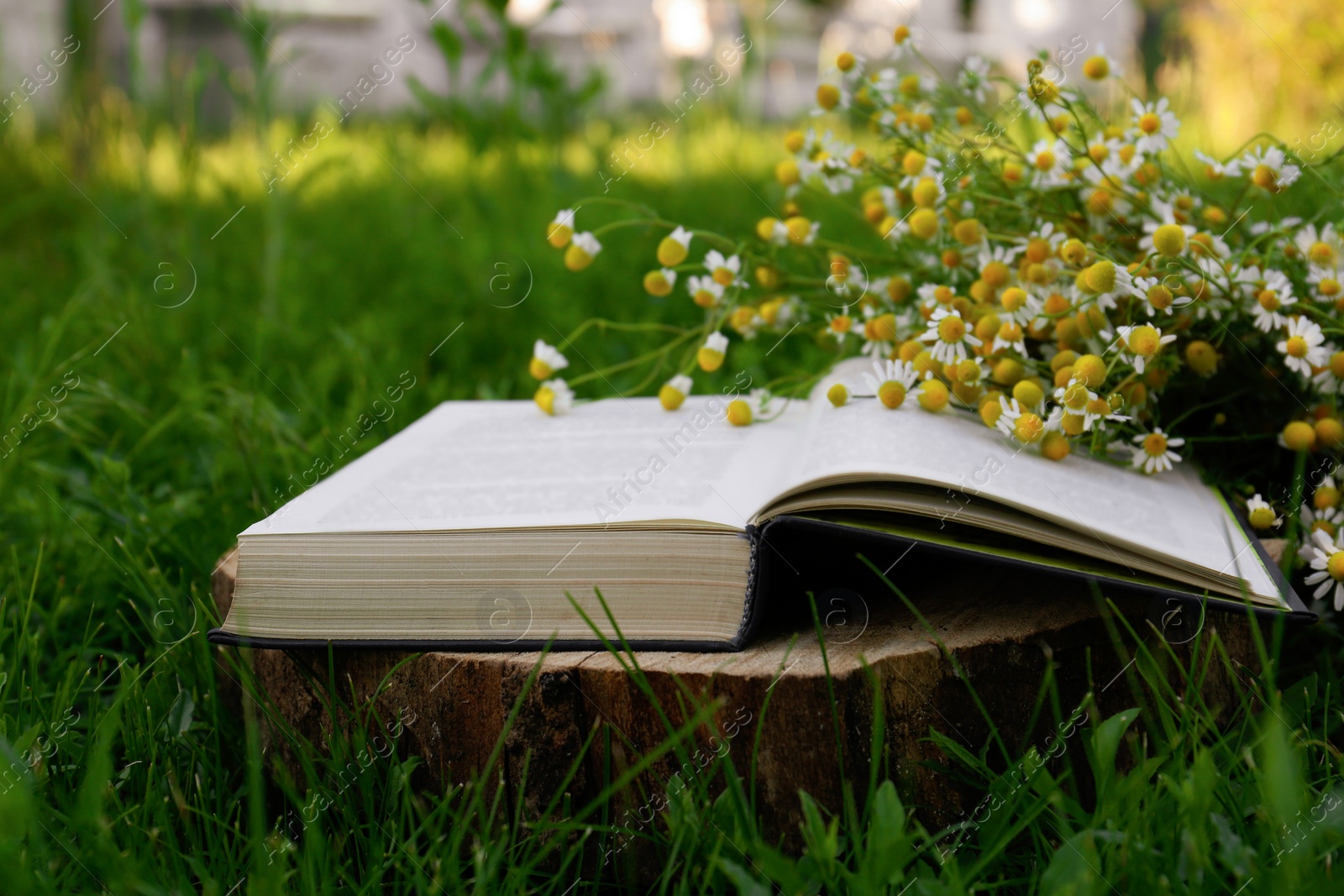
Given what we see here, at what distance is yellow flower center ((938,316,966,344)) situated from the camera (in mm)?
983

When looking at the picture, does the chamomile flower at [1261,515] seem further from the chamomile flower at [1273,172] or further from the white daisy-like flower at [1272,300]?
the chamomile flower at [1273,172]

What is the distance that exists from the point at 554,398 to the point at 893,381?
1.46 ft

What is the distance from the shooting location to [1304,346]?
94 centimetres

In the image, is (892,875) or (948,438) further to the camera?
(948,438)

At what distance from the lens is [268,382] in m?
1.92

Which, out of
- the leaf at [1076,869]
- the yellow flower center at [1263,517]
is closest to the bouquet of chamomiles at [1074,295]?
the yellow flower center at [1263,517]

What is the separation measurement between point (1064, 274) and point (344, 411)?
1.21 meters

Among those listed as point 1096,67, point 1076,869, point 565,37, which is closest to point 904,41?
point 1096,67

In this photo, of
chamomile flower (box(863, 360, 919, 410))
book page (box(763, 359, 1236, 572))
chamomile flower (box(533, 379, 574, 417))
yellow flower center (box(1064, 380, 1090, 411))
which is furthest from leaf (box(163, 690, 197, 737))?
yellow flower center (box(1064, 380, 1090, 411))

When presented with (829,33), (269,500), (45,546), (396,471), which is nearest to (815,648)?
(396,471)

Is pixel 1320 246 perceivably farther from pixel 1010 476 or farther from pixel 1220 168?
pixel 1010 476

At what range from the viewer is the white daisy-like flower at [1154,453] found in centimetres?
97

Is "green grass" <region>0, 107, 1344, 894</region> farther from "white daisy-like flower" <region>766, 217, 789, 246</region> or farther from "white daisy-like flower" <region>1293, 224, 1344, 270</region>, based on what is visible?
"white daisy-like flower" <region>766, 217, 789, 246</region>

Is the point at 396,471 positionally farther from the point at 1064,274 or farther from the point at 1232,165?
the point at 1232,165
